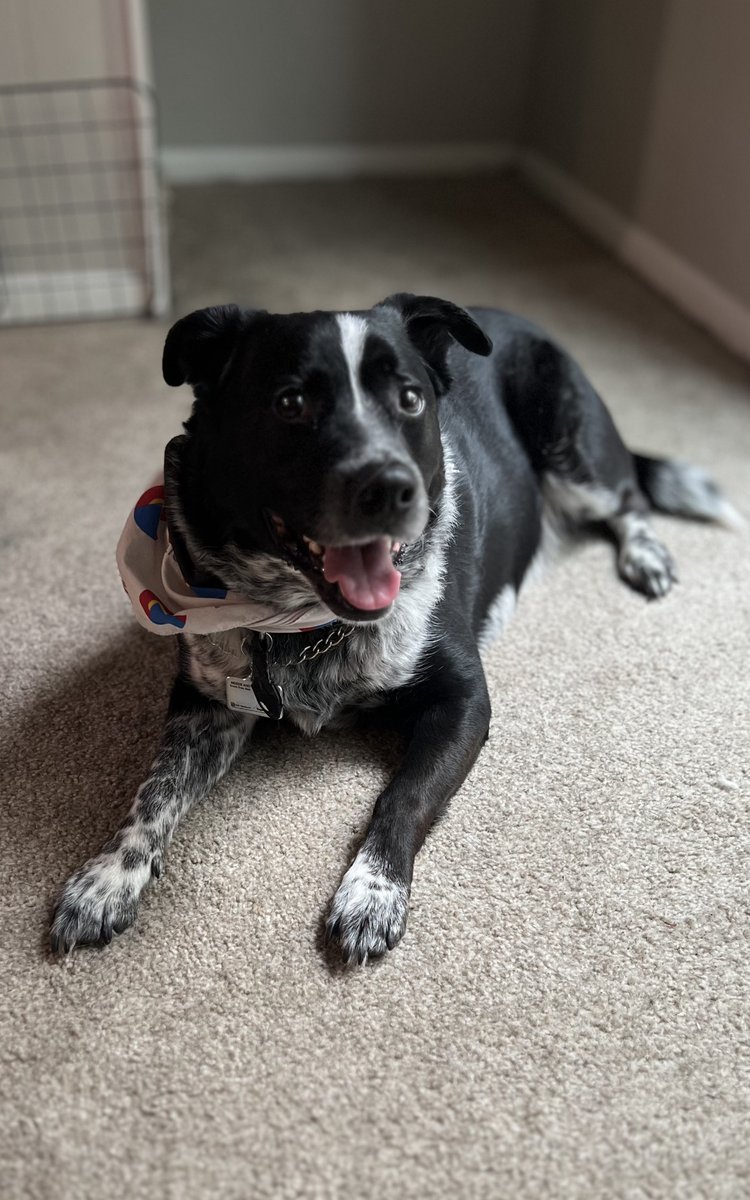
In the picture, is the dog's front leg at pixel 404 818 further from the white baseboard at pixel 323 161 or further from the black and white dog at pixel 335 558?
the white baseboard at pixel 323 161

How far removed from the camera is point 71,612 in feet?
6.89

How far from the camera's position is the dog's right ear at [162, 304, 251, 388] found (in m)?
1.51

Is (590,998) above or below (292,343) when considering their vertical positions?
below

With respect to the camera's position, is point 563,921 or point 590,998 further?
point 563,921

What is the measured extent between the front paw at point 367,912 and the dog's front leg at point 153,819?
0.29 metres

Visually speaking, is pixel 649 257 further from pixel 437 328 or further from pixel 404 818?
pixel 404 818

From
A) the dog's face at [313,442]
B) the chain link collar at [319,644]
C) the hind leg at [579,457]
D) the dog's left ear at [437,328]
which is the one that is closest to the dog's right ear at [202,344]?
the dog's face at [313,442]

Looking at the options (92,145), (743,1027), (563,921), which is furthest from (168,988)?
(92,145)

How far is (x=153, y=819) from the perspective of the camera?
1538mm

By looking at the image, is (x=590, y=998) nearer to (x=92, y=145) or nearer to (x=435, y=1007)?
(x=435, y=1007)

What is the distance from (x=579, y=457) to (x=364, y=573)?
0.95 meters

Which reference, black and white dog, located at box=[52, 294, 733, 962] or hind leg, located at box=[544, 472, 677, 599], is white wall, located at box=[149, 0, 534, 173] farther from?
black and white dog, located at box=[52, 294, 733, 962]

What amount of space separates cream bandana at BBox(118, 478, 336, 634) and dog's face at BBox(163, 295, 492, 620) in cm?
8

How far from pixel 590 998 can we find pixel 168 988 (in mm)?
559
